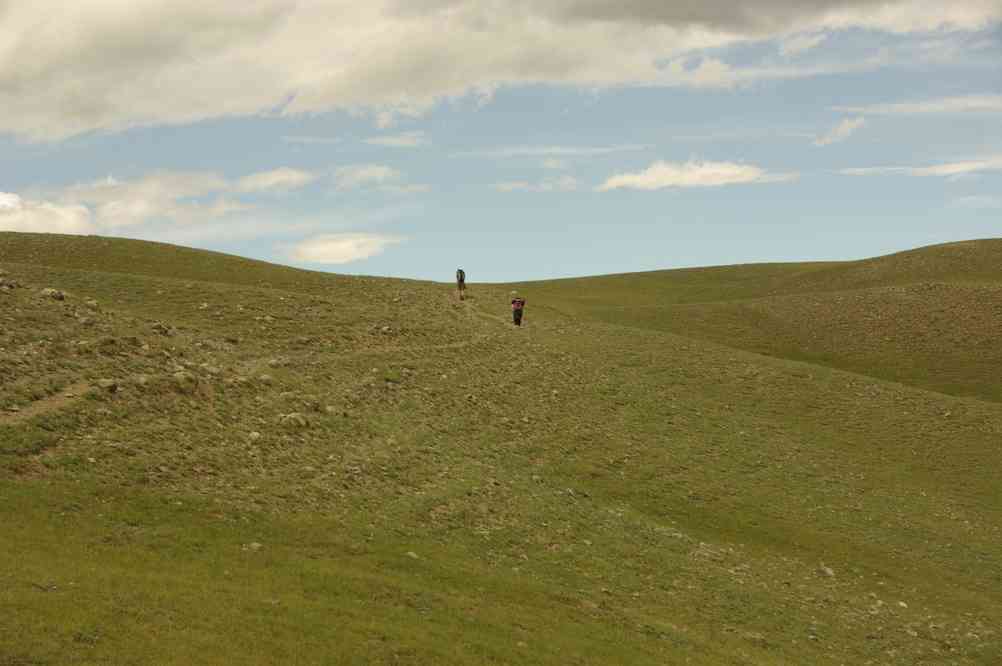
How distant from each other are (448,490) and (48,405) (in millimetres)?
12480

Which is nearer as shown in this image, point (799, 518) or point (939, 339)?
point (799, 518)

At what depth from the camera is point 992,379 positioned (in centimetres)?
6606

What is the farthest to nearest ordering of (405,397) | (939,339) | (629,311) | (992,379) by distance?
(629,311), (939,339), (992,379), (405,397)

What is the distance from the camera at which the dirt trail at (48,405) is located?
87.4 ft

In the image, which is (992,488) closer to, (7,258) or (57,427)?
(57,427)

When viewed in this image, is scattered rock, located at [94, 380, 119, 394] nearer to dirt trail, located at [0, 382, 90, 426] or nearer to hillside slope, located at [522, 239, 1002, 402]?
dirt trail, located at [0, 382, 90, 426]

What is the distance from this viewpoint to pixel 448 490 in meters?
31.8

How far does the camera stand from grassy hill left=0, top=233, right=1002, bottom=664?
2141 centimetres

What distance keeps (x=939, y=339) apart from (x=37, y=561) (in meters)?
68.9

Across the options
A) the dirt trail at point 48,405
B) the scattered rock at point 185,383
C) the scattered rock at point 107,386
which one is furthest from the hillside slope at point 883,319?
the dirt trail at point 48,405

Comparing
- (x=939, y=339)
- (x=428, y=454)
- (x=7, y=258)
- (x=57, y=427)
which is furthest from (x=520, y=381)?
(x=939, y=339)

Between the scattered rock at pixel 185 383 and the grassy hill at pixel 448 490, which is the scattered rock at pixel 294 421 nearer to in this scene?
the grassy hill at pixel 448 490

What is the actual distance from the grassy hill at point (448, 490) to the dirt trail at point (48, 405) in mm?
101

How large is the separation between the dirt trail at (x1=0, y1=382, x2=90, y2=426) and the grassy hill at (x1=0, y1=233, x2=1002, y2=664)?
0.10 meters
